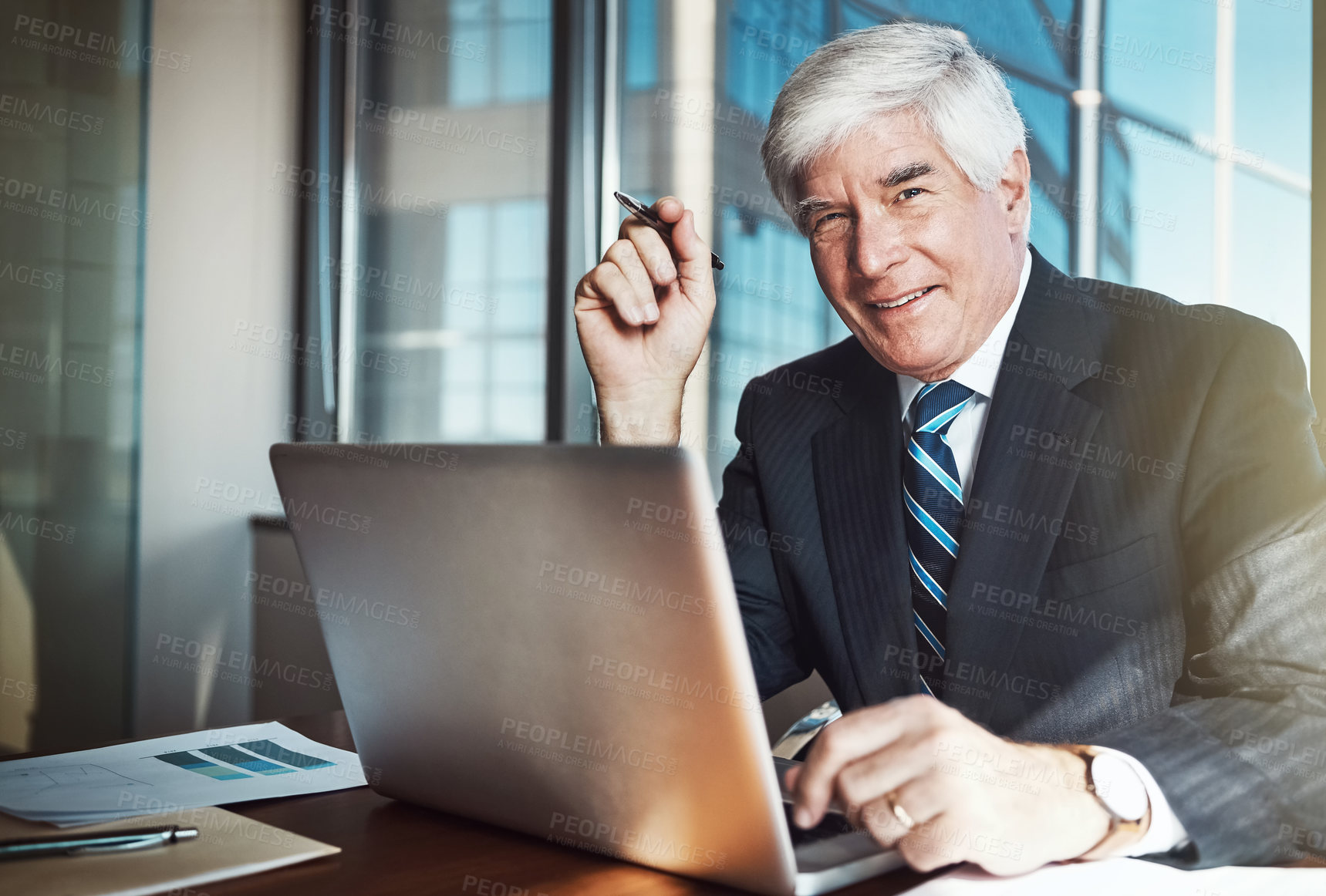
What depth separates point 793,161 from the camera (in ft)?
4.70

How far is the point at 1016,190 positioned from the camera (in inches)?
59.2

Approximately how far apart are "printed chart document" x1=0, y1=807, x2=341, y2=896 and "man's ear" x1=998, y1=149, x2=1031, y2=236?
3.82 ft

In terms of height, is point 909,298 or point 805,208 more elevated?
point 805,208

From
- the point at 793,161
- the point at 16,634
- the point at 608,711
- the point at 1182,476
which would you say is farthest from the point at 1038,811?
the point at 16,634

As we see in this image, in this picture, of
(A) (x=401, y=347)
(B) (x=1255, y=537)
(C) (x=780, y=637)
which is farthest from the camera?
(A) (x=401, y=347)

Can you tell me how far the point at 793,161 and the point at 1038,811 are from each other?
0.92m

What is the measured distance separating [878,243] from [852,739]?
82cm

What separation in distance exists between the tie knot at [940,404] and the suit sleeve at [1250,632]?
31cm

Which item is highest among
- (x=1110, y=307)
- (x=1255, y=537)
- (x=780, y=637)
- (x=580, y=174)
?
(x=580, y=174)

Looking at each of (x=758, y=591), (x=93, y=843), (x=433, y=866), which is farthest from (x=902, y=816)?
(x=758, y=591)

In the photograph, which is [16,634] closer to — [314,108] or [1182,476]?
[314,108]

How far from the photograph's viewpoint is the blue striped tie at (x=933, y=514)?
137 cm

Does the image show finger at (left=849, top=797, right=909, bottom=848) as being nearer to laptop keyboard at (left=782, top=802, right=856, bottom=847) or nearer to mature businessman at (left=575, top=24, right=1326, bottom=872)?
laptop keyboard at (left=782, top=802, right=856, bottom=847)

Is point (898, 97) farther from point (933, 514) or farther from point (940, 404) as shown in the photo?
point (933, 514)
